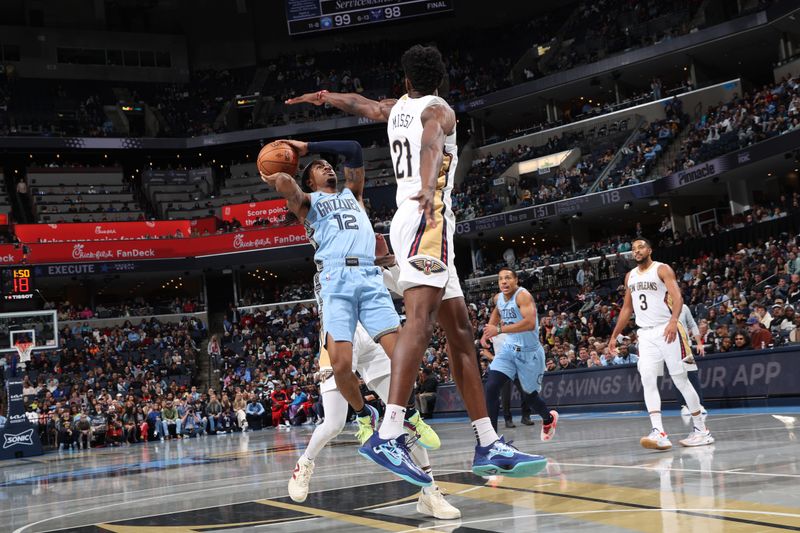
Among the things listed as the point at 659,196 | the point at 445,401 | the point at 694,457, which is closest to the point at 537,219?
the point at 659,196

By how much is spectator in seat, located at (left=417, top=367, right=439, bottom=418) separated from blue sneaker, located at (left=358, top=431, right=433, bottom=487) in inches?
668

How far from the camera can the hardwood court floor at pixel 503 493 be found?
15.0ft

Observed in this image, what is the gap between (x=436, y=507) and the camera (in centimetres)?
498

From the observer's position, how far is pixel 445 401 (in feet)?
70.1

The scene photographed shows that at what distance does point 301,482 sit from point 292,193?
2086 mm

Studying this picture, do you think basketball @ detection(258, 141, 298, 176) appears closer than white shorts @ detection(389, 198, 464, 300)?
No

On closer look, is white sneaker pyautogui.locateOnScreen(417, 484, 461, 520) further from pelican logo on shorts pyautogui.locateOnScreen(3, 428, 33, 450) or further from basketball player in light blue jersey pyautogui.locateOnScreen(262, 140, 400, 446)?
pelican logo on shorts pyautogui.locateOnScreen(3, 428, 33, 450)

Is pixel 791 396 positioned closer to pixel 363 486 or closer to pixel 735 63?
pixel 363 486

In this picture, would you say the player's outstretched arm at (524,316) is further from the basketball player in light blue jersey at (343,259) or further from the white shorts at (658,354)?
the basketball player in light blue jersey at (343,259)

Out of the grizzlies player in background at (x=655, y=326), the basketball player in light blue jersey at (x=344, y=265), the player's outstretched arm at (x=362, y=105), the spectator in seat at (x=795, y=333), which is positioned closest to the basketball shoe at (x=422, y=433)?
the basketball player in light blue jersey at (x=344, y=265)

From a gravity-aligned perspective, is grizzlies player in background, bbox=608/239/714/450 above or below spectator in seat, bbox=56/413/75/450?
above

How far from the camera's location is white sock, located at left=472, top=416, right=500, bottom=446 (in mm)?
4840

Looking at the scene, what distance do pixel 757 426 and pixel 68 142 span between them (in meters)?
41.5

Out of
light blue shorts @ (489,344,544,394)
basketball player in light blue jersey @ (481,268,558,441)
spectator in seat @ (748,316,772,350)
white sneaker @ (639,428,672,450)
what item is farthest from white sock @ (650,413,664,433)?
spectator in seat @ (748,316,772,350)
